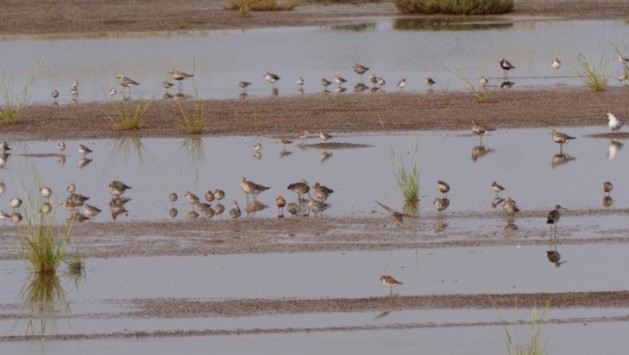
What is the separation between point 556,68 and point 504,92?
14.6 ft

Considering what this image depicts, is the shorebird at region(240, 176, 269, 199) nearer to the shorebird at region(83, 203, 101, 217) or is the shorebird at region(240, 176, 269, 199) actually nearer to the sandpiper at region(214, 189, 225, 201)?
the sandpiper at region(214, 189, 225, 201)

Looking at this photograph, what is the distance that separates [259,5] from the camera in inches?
2195

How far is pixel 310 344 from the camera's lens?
13.5 metres

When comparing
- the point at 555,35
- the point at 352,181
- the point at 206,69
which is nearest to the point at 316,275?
the point at 352,181

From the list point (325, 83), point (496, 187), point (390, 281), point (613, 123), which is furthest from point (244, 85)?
point (390, 281)

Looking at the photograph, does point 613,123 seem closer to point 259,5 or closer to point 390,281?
point 390,281

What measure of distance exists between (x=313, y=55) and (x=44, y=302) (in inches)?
1081

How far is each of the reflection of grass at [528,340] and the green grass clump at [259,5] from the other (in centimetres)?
4031

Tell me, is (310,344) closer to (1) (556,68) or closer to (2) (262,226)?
(2) (262,226)

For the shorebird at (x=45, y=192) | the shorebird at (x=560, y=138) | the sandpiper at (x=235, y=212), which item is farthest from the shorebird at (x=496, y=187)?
the shorebird at (x=45, y=192)

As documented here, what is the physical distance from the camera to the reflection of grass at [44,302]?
14.5 m

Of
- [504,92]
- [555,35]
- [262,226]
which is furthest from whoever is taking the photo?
[555,35]

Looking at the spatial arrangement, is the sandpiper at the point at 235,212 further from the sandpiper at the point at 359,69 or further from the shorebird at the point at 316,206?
the sandpiper at the point at 359,69

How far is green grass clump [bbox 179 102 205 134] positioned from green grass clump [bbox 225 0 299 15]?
23440mm
